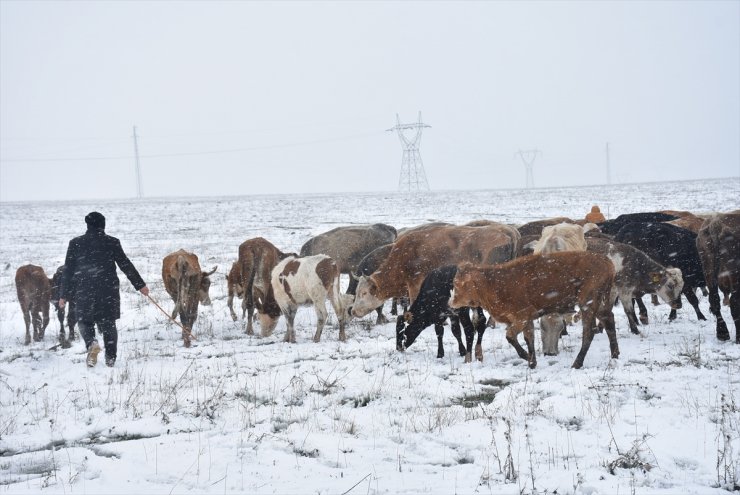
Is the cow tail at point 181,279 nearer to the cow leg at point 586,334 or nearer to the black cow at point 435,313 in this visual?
the black cow at point 435,313

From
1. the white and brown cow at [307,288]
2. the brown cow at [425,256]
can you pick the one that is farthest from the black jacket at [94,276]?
the brown cow at [425,256]

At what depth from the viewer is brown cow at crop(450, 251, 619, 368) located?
7.57m

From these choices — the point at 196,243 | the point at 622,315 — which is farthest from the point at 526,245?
the point at 196,243

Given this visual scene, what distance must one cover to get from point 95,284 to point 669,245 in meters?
9.22

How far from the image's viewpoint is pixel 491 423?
5.51 m

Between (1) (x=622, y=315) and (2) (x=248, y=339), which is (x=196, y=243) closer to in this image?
(2) (x=248, y=339)

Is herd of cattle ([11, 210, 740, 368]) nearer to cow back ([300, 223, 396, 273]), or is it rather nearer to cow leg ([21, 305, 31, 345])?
cow leg ([21, 305, 31, 345])

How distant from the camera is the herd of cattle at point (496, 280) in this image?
781 cm

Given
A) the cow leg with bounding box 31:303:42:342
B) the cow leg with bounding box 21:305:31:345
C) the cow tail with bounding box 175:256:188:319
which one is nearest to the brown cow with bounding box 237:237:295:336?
the cow tail with bounding box 175:256:188:319

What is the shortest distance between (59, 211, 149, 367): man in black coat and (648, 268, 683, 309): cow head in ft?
24.1

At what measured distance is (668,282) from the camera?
9484 mm

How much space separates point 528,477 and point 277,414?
2588 mm

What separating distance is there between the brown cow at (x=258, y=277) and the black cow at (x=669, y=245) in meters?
6.14

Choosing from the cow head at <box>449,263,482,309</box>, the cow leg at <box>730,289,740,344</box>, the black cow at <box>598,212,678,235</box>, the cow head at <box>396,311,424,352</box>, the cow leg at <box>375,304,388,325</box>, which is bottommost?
the cow leg at <box>375,304,388,325</box>
